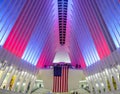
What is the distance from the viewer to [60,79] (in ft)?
155

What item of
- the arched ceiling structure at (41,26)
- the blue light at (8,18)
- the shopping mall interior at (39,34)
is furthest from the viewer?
the shopping mall interior at (39,34)

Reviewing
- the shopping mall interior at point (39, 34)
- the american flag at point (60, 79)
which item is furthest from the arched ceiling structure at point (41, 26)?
the american flag at point (60, 79)

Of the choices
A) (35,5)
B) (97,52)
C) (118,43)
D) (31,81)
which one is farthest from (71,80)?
(118,43)

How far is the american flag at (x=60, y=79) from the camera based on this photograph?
153 ft

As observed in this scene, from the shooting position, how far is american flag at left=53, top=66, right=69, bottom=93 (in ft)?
153

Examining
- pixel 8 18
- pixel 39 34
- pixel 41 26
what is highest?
pixel 41 26

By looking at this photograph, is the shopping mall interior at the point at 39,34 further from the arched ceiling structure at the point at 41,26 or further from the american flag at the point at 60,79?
the american flag at the point at 60,79

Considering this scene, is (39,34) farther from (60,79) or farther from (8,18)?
(8,18)

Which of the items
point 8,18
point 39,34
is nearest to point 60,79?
point 39,34

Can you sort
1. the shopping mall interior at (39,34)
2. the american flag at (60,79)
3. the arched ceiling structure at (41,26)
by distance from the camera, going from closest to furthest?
the arched ceiling structure at (41,26)
the shopping mall interior at (39,34)
the american flag at (60,79)

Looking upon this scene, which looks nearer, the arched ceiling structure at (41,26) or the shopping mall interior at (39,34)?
the arched ceiling structure at (41,26)

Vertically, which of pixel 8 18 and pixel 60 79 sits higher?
pixel 8 18

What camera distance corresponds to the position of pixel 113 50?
83.4 feet

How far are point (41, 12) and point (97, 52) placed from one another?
33.0 ft
